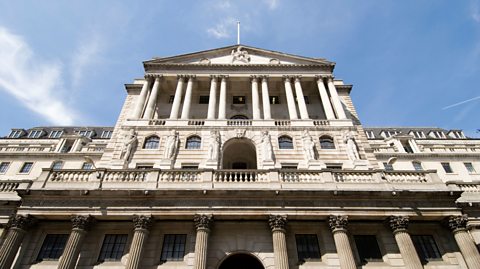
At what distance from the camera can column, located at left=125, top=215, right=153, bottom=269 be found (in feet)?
48.2

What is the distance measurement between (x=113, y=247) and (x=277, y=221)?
10.7 meters

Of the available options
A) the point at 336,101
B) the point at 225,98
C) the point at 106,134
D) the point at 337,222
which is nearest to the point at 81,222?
the point at 337,222

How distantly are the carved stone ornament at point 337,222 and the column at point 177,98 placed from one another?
667 inches

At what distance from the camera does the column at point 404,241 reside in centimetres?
1486

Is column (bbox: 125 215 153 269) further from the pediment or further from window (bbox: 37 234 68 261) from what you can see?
the pediment

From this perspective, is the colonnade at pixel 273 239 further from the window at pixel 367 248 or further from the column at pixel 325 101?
the column at pixel 325 101

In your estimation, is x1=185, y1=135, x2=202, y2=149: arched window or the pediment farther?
the pediment

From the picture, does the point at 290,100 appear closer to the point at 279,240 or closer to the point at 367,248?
the point at 367,248

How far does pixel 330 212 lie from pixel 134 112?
20.5 metres

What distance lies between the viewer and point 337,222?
53.0 feet

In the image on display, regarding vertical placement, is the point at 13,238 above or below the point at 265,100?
below

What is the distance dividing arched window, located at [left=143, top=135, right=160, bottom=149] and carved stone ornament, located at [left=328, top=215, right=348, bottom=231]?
51.5ft

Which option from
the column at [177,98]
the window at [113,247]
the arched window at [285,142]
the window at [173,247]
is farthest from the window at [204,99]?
the window at [113,247]

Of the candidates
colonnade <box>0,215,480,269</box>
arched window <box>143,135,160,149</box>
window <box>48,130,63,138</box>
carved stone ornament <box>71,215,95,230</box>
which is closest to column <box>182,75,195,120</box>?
arched window <box>143,135,160,149</box>
